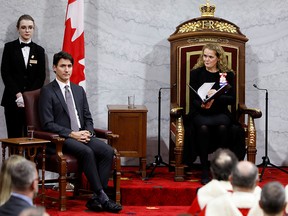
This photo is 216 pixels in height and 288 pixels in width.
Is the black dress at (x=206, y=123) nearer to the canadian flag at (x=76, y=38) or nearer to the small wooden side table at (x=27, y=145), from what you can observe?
the canadian flag at (x=76, y=38)

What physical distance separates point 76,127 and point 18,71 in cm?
126

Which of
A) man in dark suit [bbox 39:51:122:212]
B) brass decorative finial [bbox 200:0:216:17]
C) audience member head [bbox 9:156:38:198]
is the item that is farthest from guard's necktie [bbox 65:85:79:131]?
audience member head [bbox 9:156:38:198]

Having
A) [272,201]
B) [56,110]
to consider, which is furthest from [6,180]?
[56,110]

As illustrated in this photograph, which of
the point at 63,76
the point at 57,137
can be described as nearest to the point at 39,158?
the point at 57,137

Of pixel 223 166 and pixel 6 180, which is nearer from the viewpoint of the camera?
pixel 6 180

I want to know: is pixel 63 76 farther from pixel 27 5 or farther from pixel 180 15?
pixel 180 15

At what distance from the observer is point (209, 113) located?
7.15 meters

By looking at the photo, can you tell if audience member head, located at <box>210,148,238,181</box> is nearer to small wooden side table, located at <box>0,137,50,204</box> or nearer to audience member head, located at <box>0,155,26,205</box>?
audience member head, located at <box>0,155,26,205</box>

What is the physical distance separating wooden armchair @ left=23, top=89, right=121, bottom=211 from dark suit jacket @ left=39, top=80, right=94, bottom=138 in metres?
0.12

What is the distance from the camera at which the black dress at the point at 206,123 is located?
276 inches

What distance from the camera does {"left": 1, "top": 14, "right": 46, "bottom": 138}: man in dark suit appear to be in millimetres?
7488

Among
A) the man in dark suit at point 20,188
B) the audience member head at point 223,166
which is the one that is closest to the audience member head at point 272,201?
the audience member head at point 223,166

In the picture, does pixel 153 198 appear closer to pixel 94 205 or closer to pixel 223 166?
pixel 94 205

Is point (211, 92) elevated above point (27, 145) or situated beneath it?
elevated above
